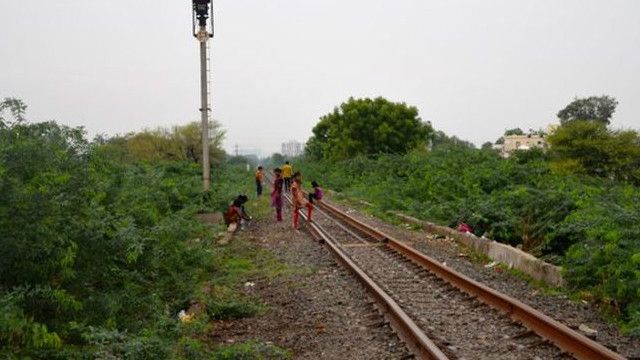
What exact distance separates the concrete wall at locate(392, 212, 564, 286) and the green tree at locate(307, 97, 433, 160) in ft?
127

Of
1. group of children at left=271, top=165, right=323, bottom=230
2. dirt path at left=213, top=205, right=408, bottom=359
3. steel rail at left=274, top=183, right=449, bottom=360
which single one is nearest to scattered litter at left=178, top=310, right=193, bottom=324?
dirt path at left=213, top=205, right=408, bottom=359

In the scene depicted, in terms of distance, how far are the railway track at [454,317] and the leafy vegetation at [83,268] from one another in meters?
2.17

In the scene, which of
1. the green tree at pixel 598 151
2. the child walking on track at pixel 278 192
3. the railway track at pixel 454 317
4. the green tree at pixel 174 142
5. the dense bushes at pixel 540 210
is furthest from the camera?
the green tree at pixel 174 142

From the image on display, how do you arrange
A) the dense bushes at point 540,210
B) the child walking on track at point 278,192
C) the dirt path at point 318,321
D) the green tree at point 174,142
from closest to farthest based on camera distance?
the dirt path at point 318,321 < the dense bushes at point 540,210 < the child walking on track at point 278,192 < the green tree at point 174,142

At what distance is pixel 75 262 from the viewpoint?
718 centimetres

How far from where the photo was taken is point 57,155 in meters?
7.66

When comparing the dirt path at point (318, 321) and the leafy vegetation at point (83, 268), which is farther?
the dirt path at point (318, 321)

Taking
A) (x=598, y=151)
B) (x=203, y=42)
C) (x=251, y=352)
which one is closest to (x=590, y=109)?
(x=598, y=151)

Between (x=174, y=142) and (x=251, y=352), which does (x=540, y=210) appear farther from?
(x=174, y=142)

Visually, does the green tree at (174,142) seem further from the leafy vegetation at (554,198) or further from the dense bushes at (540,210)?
the dense bushes at (540,210)

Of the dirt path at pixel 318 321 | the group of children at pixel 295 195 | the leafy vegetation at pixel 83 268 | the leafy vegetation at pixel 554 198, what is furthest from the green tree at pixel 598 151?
the leafy vegetation at pixel 83 268

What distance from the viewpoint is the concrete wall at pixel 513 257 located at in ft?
33.7

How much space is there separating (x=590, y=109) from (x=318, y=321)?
2949 inches

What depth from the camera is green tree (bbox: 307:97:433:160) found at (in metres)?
55.3
